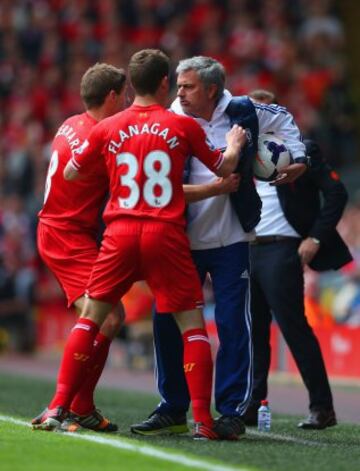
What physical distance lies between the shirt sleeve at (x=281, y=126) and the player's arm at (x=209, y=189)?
61 centimetres

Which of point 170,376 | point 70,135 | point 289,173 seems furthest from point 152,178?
point 170,376

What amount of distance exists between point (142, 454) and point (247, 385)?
132 centimetres

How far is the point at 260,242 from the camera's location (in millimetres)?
9922

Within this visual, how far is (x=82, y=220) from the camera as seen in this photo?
890cm

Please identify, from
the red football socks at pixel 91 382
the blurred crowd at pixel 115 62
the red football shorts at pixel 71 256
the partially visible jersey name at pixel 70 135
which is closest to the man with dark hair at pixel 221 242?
the red football socks at pixel 91 382

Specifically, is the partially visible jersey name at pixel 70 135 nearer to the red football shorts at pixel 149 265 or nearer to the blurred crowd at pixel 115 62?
the red football shorts at pixel 149 265

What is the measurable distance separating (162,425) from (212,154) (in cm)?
169

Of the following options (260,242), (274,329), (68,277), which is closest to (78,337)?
(68,277)

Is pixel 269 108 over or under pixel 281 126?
over

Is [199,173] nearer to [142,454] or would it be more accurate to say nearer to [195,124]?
[195,124]

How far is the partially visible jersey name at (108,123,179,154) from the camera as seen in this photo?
8.16 meters

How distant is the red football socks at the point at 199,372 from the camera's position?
27.1 ft

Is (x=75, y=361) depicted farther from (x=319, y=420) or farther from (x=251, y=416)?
(x=319, y=420)

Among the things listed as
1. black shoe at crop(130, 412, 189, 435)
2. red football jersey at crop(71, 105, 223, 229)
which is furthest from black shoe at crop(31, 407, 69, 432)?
red football jersey at crop(71, 105, 223, 229)
